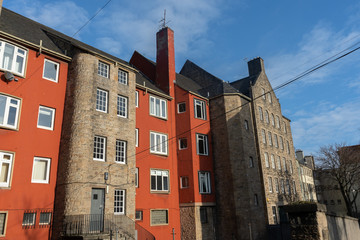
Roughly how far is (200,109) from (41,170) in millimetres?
16544

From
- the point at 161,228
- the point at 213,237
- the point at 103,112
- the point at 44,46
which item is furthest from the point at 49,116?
the point at 213,237

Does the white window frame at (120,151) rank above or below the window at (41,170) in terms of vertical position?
above

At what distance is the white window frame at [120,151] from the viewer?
20281mm

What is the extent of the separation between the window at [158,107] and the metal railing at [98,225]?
32.2ft

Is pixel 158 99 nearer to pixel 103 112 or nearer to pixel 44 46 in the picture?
pixel 103 112

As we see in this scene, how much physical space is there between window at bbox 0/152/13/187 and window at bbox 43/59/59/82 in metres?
5.63

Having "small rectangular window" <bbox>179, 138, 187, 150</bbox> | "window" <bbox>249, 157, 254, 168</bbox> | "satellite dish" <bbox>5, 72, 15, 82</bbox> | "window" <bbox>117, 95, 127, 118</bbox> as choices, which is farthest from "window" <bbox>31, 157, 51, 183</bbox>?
"window" <bbox>249, 157, 254, 168</bbox>

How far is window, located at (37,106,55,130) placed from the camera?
58.3 ft

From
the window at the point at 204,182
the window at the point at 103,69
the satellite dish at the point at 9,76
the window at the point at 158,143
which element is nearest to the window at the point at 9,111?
the satellite dish at the point at 9,76

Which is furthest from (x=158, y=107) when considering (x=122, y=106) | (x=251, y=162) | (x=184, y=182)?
(x=251, y=162)

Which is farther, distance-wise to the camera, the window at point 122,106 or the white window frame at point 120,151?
the window at point 122,106

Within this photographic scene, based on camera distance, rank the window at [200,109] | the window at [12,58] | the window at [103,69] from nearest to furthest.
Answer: the window at [12,58] < the window at [103,69] < the window at [200,109]

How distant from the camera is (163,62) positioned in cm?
2947

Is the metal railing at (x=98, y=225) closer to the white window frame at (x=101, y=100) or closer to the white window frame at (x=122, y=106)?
the white window frame at (x=101, y=100)
